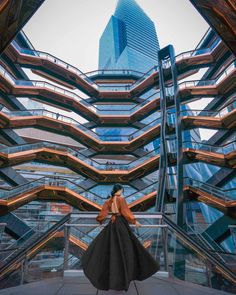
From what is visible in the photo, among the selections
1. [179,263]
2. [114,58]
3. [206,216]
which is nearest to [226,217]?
[206,216]

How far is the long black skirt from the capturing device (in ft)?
7.42

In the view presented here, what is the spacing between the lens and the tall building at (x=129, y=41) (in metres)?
75.3

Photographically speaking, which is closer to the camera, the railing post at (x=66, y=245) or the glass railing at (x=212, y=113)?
the railing post at (x=66, y=245)

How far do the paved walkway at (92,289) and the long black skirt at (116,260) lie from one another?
261mm

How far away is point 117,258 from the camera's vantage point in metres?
2.36

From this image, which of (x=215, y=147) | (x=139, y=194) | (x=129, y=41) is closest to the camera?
(x=215, y=147)

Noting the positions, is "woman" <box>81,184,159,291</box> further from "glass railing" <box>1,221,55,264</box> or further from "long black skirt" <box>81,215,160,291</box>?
"glass railing" <box>1,221,55,264</box>

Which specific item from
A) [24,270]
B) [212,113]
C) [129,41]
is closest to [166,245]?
[24,270]

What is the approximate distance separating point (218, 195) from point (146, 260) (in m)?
10.6

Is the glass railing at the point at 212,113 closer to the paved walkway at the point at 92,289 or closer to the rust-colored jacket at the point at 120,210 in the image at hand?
the paved walkway at the point at 92,289

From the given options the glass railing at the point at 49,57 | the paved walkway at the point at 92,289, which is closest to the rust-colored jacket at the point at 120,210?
the paved walkway at the point at 92,289

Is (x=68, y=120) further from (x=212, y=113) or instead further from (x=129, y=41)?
(x=129, y=41)

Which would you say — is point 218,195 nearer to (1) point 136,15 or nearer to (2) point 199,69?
(2) point 199,69

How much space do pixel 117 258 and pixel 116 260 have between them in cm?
3
